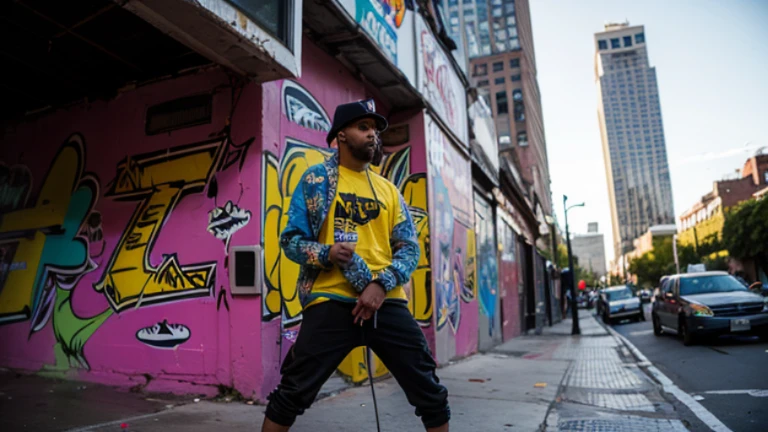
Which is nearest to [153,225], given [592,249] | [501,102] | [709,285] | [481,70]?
[709,285]

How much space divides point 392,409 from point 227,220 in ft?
7.43

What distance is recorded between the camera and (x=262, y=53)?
13.0 feet

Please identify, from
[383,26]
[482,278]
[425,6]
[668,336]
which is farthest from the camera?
[668,336]

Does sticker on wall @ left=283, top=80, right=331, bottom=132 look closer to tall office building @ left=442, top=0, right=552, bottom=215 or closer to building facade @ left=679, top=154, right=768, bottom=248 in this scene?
building facade @ left=679, top=154, right=768, bottom=248

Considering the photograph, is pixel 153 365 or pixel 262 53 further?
pixel 153 365

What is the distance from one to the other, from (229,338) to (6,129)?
4843 mm

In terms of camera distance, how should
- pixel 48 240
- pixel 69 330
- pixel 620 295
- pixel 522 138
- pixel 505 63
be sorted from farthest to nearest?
pixel 505 63 < pixel 522 138 < pixel 620 295 < pixel 48 240 < pixel 69 330

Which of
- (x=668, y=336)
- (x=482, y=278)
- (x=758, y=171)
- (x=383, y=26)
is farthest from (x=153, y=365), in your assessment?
(x=758, y=171)

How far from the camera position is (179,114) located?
5.12 metres

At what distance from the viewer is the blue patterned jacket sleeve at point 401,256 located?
224 centimetres

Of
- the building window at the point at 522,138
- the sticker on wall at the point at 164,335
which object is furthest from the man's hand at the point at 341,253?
the building window at the point at 522,138

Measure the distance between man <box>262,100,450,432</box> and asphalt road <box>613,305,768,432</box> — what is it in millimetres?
2902

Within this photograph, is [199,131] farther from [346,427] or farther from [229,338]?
[346,427]

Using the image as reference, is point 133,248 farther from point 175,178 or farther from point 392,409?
point 392,409
